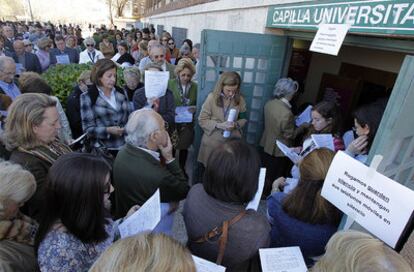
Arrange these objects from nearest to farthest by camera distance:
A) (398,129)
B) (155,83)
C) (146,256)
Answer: (146,256) < (398,129) < (155,83)

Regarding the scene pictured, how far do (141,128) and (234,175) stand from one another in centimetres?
85

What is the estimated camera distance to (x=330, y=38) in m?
2.45

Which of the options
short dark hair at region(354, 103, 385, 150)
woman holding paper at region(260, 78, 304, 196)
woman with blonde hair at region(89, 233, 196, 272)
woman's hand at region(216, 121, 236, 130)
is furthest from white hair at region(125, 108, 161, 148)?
woman holding paper at region(260, 78, 304, 196)

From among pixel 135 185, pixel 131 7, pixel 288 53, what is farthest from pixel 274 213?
pixel 131 7

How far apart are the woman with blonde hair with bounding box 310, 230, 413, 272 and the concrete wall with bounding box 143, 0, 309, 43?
2945mm

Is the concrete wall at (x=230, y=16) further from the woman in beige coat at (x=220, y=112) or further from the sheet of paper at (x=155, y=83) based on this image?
the sheet of paper at (x=155, y=83)

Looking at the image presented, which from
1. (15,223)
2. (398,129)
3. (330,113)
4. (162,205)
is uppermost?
(398,129)

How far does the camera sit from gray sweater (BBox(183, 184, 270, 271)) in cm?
146

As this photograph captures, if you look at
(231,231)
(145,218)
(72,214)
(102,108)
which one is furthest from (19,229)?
(102,108)

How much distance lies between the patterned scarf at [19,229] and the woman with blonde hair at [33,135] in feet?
0.82

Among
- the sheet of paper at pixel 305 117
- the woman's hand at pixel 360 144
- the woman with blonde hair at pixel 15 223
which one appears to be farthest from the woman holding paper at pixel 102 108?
the woman's hand at pixel 360 144

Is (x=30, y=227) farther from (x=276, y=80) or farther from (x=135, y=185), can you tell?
(x=276, y=80)

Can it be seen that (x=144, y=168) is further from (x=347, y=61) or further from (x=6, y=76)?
(x=347, y=61)

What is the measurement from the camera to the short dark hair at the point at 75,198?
1396 millimetres
